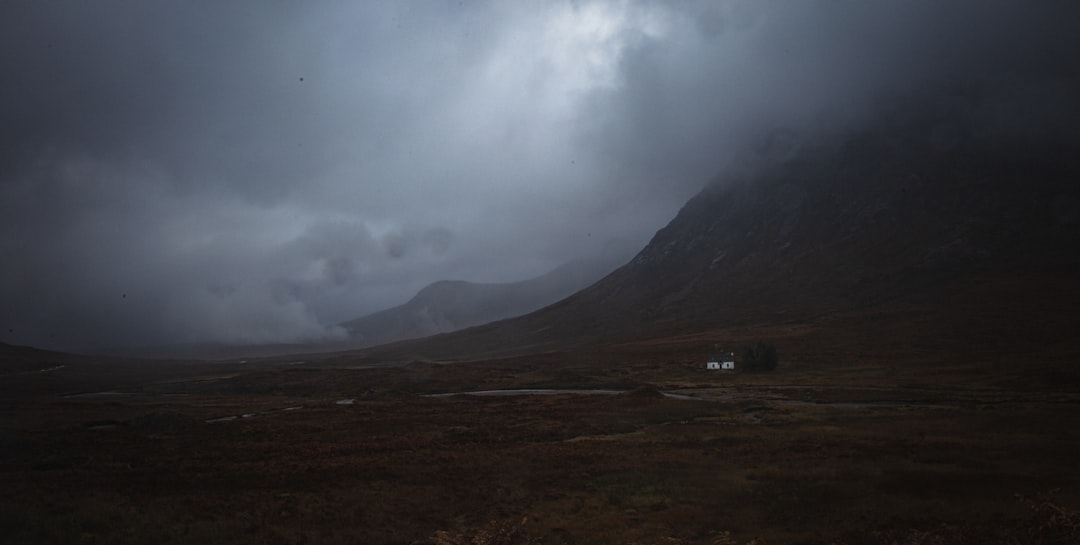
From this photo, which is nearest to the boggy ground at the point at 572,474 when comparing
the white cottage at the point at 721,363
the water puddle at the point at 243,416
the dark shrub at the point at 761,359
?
the water puddle at the point at 243,416

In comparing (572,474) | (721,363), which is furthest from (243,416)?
(721,363)

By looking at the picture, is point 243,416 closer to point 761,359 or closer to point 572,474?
point 572,474

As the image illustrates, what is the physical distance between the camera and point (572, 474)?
31484 mm

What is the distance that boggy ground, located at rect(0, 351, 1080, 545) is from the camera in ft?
71.2

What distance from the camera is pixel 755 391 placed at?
77938 mm

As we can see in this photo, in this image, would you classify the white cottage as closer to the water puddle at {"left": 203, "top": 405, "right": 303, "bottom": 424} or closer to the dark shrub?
the dark shrub

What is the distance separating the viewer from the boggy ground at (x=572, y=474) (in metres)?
21.7

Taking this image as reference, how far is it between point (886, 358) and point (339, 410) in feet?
311

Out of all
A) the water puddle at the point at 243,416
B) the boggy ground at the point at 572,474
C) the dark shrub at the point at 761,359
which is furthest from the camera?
the dark shrub at the point at 761,359

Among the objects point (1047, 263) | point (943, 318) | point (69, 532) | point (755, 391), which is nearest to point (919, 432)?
point (755, 391)

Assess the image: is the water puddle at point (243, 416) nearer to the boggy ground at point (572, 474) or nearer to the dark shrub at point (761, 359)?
the boggy ground at point (572, 474)

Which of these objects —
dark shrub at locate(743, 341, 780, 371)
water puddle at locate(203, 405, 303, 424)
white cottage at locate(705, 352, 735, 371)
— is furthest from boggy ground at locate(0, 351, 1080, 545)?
white cottage at locate(705, 352, 735, 371)

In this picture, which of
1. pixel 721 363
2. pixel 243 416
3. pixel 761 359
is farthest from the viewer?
pixel 721 363

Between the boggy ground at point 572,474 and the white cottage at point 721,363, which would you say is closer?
the boggy ground at point 572,474
